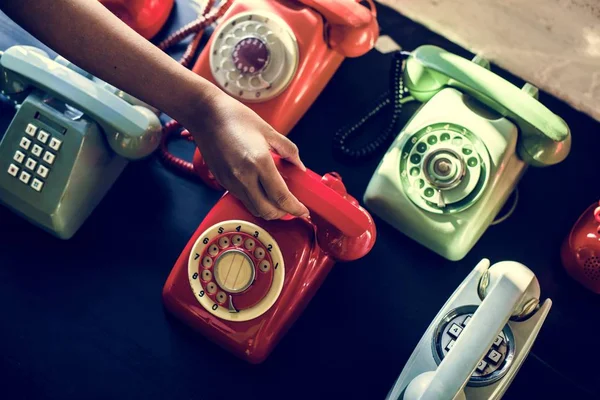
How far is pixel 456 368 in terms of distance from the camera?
2.12 feet

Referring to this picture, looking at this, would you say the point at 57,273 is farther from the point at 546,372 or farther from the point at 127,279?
the point at 546,372

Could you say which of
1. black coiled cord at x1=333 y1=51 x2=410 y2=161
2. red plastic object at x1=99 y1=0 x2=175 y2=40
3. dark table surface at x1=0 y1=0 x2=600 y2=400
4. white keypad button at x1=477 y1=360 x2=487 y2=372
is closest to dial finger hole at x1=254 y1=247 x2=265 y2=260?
dark table surface at x1=0 y1=0 x2=600 y2=400

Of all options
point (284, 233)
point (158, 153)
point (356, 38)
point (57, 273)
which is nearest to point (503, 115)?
point (356, 38)

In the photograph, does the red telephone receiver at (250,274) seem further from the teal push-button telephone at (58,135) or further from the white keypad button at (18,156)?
the white keypad button at (18,156)

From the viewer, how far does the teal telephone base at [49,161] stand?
2.99 feet

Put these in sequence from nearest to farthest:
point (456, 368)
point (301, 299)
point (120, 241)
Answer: point (456, 368) → point (301, 299) → point (120, 241)

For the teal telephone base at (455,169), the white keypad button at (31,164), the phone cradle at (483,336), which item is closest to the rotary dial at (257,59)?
the teal telephone base at (455,169)

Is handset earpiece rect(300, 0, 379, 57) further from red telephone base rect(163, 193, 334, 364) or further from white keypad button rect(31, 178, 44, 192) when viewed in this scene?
white keypad button rect(31, 178, 44, 192)

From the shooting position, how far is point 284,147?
0.74 m

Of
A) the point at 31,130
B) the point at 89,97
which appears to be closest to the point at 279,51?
the point at 89,97

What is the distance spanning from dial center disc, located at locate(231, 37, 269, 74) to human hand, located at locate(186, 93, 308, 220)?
0.26 m

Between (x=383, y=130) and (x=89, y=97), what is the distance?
0.49 meters

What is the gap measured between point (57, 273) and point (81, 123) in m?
0.26

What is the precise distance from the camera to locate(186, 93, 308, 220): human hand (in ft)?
2.23
